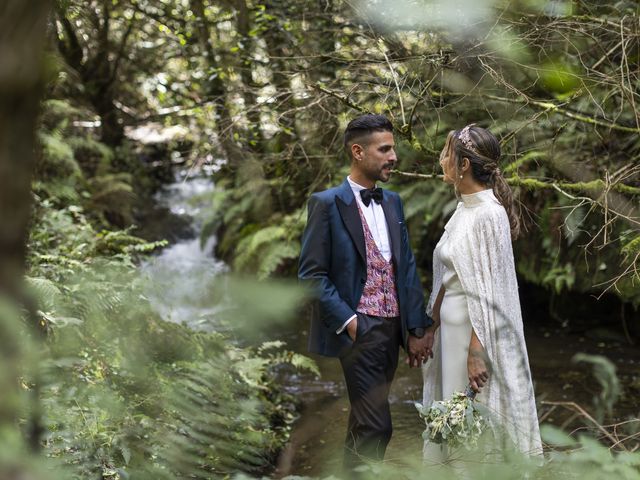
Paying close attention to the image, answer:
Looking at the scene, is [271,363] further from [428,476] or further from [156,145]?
[156,145]

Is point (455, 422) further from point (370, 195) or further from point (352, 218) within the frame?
point (370, 195)

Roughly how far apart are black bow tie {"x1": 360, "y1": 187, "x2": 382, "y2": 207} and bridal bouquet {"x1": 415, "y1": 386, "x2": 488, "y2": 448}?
4.56ft

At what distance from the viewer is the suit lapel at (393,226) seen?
4.21m

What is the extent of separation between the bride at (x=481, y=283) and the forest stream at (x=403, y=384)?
71cm

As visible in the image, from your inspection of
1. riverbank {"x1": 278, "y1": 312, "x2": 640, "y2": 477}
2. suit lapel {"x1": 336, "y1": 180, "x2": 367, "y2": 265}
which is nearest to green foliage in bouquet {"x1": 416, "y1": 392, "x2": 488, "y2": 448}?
suit lapel {"x1": 336, "y1": 180, "x2": 367, "y2": 265}

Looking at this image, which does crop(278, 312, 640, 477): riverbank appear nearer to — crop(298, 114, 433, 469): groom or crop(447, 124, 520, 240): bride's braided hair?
crop(298, 114, 433, 469): groom

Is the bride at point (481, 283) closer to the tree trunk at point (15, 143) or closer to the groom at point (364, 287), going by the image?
the groom at point (364, 287)

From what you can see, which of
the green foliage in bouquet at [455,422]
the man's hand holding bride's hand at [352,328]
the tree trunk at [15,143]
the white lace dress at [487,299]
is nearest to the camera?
the tree trunk at [15,143]

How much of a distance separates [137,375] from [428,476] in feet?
11.6

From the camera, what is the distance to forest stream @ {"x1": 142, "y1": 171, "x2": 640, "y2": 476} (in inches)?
214

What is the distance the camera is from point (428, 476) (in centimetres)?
163

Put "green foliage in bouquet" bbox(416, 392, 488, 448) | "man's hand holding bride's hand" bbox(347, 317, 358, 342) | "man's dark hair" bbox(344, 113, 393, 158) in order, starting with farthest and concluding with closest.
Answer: "man's dark hair" bbox(344, 113, 393, 158) < "man's hand holding bride's hand" bbox(347, 317, 358, 342) < "green foliage in bouquet" bbox(416, 392, 488, 448)

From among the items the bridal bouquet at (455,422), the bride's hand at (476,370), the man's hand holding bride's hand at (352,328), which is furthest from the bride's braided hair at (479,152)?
the bridal bouquet at (455,422)

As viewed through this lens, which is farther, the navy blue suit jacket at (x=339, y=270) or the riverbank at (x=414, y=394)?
the riverbank at (x=414, y=394)
